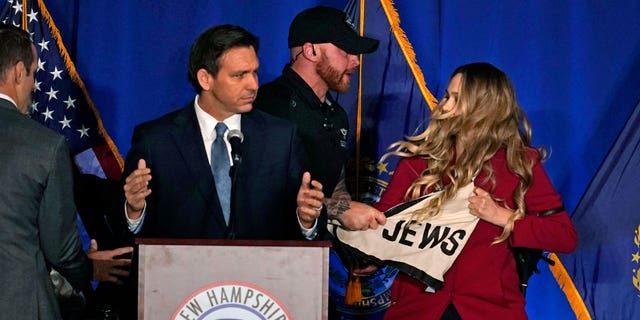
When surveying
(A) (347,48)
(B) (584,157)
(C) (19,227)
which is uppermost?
(A) (347,48)

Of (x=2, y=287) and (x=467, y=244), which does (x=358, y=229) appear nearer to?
(x=467, y=244)

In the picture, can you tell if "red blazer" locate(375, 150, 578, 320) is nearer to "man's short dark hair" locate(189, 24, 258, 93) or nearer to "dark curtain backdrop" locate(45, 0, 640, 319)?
"man's short dark hair" locate(189, 24, 258, 93)

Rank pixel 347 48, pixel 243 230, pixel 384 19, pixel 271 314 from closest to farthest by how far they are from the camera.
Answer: pixel 271 314
pixel 243 230
pixel 347 48
pixel 384 19

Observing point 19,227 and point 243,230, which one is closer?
point 19,227

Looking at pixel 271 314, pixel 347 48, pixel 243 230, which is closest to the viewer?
pixel 271 314

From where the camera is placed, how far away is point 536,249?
3.18m

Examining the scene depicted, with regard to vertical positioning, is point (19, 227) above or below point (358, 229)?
above

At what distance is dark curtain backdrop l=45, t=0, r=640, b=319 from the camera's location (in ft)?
15.1

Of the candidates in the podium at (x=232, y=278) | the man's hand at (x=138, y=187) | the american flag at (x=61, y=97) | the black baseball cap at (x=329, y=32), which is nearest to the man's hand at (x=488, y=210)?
the podium at (x=232, y=278)

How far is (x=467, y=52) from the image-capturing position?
4.67 metres

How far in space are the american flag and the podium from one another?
2.12m

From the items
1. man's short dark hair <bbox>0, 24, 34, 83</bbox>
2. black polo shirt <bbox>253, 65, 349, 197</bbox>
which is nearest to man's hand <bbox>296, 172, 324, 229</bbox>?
man's short dark hair <bbox>0, 24, 34, 83</bbox>

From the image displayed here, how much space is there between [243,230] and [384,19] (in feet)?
5.99

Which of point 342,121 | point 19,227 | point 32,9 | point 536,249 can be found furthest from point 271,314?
point 32,9
